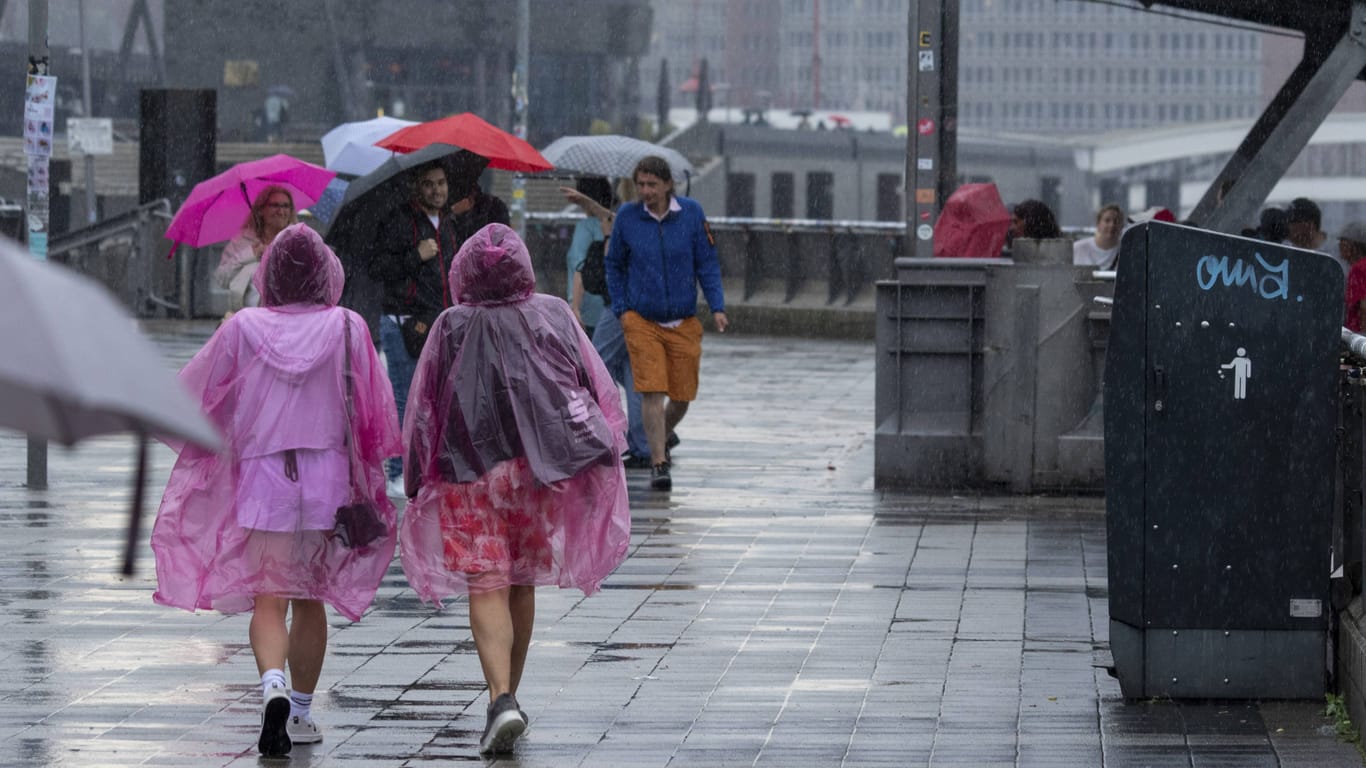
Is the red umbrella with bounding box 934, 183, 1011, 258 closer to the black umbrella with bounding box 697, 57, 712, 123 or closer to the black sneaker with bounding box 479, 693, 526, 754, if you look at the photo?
the black sneaker with bounding box 479, 693, 526, 754

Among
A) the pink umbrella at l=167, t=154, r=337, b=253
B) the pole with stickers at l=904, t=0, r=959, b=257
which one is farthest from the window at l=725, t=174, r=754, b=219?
the pink umbrella at l=167, t=154, r=337, b=253

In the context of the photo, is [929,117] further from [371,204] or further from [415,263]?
[371,204]

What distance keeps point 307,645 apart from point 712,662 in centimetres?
150

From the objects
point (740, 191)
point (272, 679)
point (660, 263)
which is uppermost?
point (740, 191)

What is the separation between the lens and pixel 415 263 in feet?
36.3

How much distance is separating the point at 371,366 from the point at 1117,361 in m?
2.06

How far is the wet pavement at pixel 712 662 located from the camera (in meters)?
6.02

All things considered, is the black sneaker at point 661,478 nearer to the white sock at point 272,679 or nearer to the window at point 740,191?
the white sock at point 272,679

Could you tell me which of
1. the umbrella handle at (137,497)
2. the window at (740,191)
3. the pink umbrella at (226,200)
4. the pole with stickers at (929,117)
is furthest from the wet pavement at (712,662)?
the window at (740,191)

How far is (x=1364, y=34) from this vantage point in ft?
42.9

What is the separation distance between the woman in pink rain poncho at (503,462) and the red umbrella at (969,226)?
290 inches

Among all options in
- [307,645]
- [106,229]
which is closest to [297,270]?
[307,645]

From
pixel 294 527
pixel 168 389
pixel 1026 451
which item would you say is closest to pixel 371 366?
pixel 294 527

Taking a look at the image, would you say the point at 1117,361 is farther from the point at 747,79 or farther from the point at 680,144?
the point at 747,79
